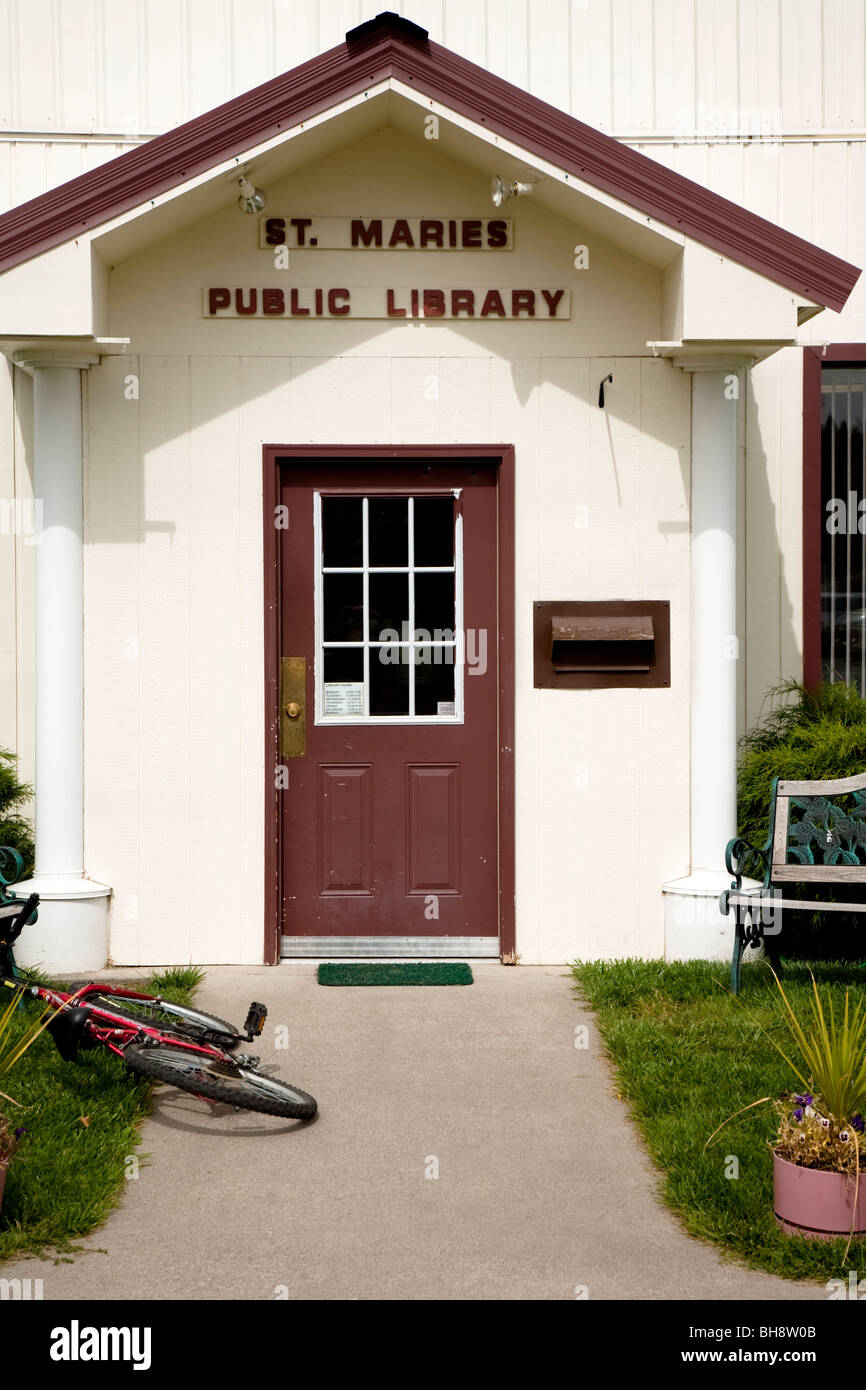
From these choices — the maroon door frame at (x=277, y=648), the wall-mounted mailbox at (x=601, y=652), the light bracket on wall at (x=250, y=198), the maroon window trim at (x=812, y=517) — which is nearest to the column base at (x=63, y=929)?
the maroon door frame at (x=277, y=648)

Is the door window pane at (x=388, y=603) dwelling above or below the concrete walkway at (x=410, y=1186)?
above

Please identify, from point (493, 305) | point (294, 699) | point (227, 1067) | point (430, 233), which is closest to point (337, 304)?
point (430, 233)

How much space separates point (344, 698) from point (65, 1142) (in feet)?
10.00

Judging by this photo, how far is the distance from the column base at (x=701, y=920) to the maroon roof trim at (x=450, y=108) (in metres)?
2.81

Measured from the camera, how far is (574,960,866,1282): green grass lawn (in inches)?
159

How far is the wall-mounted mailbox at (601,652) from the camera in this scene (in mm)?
7070

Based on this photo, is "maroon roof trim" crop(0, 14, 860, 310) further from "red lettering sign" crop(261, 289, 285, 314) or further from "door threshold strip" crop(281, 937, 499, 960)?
"door threshold strip" crop(281, 937, 499, 960)

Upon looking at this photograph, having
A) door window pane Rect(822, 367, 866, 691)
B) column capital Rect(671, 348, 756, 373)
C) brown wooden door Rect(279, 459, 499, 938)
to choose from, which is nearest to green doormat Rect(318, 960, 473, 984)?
brown wooden door Rect(279, 459, 499, 938)

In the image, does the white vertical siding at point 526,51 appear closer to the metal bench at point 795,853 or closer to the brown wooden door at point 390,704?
the brown wooden door at point 390,704

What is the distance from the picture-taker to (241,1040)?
5.08 metres

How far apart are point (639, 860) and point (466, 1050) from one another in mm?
1675

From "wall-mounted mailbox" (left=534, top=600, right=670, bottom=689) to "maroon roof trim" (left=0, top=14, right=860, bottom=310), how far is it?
173cm

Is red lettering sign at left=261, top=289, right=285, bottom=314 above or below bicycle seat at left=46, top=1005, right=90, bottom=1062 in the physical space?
above

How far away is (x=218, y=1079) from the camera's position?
4977 millimetres
